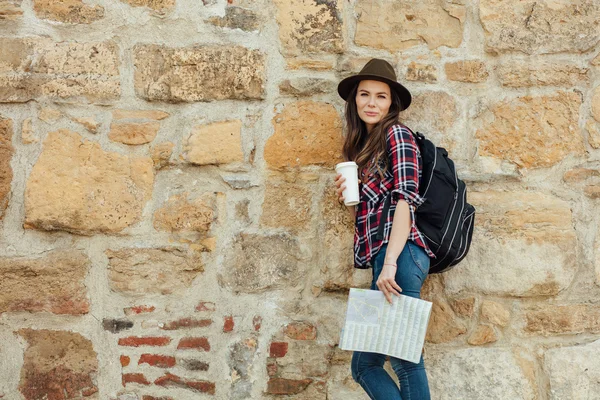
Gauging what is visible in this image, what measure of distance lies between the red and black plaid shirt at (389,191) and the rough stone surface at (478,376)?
1.89ft

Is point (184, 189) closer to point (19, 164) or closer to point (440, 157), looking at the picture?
point (19, 164)

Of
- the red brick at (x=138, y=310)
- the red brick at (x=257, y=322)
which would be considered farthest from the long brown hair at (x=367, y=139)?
the red brick at (x=138, y=310)

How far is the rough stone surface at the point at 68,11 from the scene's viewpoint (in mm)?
2943

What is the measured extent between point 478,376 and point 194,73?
1.73m

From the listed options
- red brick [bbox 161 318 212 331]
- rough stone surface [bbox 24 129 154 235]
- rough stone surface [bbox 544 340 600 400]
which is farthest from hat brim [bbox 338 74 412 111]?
rough stone surface [bbox 544 340 600 400]

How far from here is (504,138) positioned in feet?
9.83

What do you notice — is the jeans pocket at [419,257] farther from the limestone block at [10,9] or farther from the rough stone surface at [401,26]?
the limestone block at [10,9]

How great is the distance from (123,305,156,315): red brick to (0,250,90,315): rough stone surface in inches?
6.5

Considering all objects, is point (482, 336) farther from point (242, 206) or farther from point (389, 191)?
point (242, 206)

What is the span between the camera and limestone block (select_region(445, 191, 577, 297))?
293 cm

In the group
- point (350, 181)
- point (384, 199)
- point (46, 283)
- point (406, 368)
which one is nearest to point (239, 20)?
point (350, 181)

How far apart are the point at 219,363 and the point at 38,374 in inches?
29.7

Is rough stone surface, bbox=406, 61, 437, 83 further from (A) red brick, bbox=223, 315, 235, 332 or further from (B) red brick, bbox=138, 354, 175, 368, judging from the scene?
(B) red brick, bbox=138, 354, 175, 368

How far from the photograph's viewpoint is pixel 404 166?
101 inches
